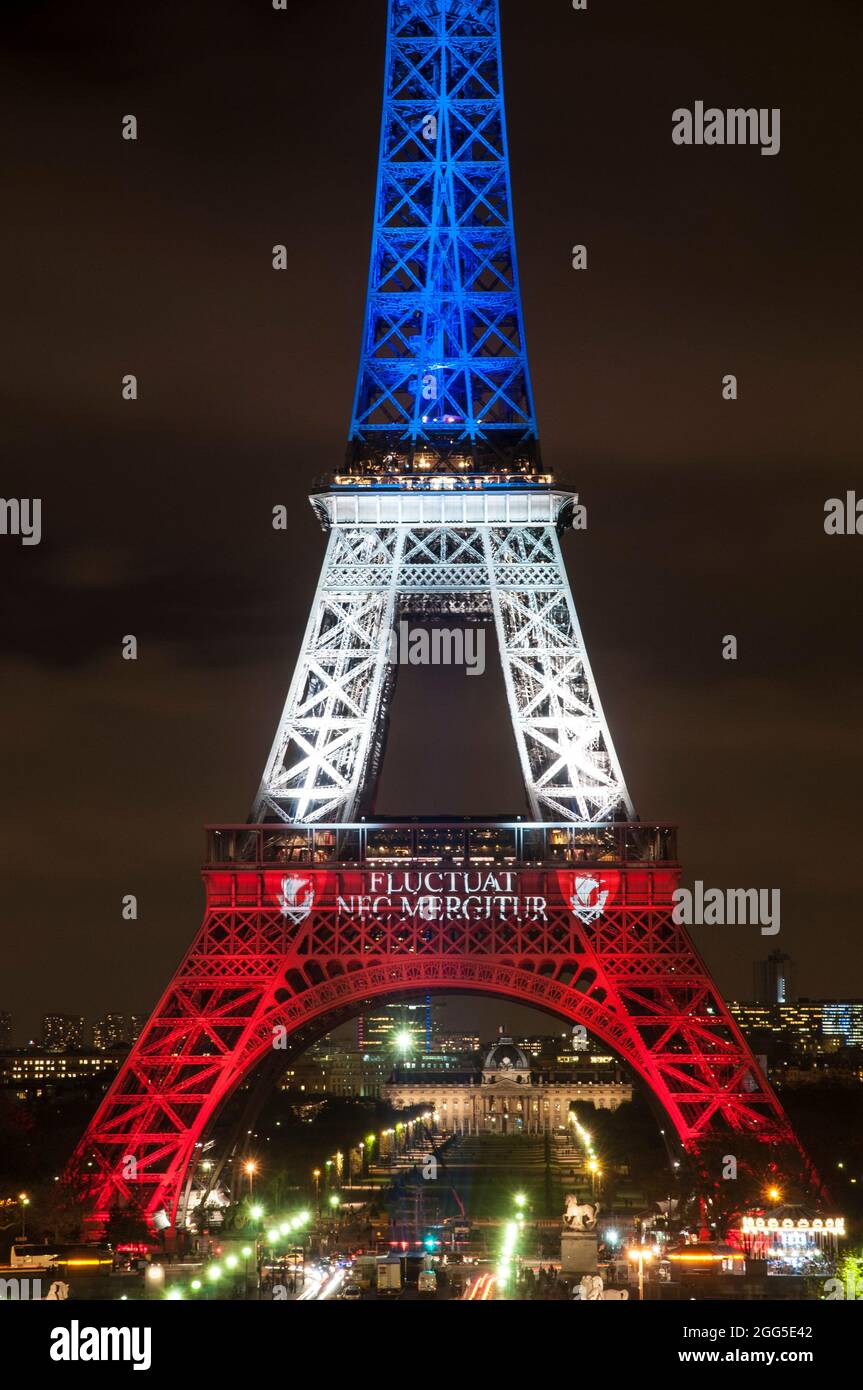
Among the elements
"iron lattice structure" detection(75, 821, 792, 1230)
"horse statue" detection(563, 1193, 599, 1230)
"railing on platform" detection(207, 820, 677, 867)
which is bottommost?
"horse statue" detection(563, 1193, 599, 1230)

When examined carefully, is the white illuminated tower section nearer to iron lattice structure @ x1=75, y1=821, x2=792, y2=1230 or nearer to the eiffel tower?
the eiffel tower

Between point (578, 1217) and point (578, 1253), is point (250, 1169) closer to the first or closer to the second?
point (578, 1217)

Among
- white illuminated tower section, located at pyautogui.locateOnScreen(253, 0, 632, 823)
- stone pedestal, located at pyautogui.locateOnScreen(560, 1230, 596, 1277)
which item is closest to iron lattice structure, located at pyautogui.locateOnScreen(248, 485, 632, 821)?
white illuminated tower section, located at pyautogui.locateOnScreen(253, 0, 632, 823)

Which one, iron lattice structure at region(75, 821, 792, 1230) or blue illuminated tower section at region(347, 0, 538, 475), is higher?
blue illuminated tower section at region(347, 0, 538, 475)

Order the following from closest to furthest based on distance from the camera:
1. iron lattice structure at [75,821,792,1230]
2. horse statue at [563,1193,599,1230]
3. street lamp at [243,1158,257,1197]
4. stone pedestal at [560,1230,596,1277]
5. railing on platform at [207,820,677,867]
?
stone pedestal at [560,1230,596,1277]
horse statue at [563,1193,599,1230]
iron lattice structure at [75,821,792,1230]
railing on platform at [207,820,677,867]
street lamp at [243,1158,257,1197]

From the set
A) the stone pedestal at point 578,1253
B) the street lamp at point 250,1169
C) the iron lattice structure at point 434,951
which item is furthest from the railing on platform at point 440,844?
the stone pedestal at point 578,1253

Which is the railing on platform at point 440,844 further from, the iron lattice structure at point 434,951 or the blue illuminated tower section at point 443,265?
the blue illuminated tower section at point 443,265

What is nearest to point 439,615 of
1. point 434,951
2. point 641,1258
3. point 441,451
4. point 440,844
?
point 441,451
